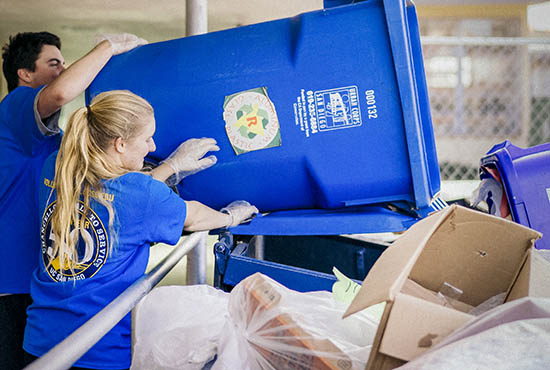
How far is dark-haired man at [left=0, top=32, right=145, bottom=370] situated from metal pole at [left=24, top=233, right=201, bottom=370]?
1.98ft

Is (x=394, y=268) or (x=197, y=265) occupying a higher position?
(x=394, y=268)

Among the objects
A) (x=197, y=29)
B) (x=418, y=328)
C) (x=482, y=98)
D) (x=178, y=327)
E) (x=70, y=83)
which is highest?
(x=197, y=29)

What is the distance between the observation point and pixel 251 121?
5.22 feet

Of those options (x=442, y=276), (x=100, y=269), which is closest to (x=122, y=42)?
(x=100, y=269)

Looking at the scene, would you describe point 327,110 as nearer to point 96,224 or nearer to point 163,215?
point 163,215

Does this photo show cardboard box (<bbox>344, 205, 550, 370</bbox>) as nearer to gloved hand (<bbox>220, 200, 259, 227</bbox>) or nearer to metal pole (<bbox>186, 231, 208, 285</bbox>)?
gloved hand (<bbox>220, 200, 259, 227</bbox>)

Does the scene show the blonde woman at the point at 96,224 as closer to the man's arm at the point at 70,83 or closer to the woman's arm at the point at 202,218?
the woman's arm at the point at 202,218

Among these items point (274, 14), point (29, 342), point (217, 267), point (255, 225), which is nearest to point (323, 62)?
point (255, 225)

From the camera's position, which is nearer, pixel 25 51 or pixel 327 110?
pixel 327 110

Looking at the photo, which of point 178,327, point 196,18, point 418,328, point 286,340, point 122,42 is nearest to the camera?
point 418,328

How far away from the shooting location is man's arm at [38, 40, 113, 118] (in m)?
1.51

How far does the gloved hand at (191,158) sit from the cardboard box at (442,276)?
79 cm

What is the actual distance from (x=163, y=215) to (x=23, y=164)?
2.05ft

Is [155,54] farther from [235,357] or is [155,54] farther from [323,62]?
[235,357]
